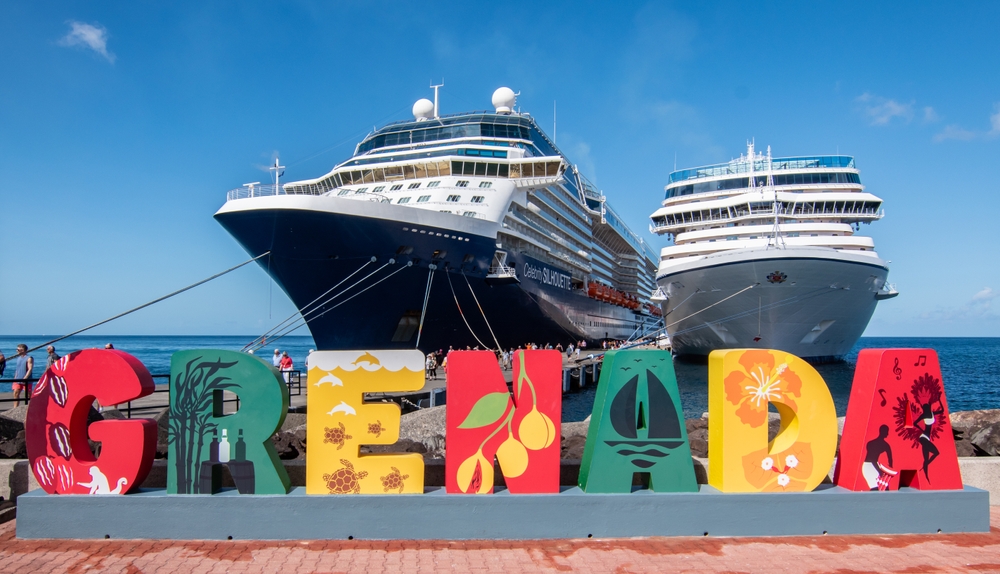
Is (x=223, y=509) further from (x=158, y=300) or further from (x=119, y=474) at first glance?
(x=158, y=300)

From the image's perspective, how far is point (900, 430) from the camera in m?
6.54

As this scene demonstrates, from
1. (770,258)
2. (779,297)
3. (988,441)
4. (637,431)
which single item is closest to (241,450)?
(637,431)

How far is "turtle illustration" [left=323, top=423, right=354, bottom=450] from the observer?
6133mm

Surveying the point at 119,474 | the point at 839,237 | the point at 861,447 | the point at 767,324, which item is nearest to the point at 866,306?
the point at 839,237

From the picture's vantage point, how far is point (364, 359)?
6180mm

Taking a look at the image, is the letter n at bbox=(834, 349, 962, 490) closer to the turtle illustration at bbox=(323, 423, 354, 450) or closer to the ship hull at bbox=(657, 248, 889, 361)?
the turtle illustration at bbox=(323, 423, 354, 450)

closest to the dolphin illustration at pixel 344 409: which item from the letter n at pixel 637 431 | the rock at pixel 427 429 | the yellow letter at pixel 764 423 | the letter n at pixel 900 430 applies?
the letter n at pixel 637 431

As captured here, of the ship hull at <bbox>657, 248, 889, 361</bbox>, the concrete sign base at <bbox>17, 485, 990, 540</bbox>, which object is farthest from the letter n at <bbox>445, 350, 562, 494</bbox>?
the ship hull at <bbox>657, 248, 889, 361</bbox>

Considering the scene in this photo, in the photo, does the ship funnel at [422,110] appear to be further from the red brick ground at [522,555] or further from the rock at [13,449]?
the red brick ground at [522,555]

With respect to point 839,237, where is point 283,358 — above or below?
below

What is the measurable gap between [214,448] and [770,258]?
26.1 m

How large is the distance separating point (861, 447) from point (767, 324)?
25703 mm

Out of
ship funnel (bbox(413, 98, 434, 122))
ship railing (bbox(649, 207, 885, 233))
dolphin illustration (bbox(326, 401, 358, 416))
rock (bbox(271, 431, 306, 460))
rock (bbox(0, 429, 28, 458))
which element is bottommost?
rock (bbox(271, 431, 306, 460))

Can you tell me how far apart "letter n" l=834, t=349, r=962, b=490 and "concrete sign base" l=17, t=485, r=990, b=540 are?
0.87 ft
